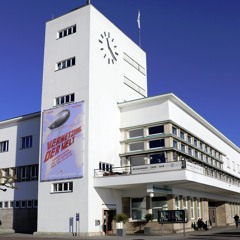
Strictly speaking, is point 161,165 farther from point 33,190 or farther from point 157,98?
point 33,190

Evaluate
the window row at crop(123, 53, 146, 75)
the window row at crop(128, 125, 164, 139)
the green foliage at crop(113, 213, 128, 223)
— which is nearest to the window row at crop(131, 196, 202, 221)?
the green foliage at crop(113, 213, 128, 223)

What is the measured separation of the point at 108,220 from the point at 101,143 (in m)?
6.98

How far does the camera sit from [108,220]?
3478cm

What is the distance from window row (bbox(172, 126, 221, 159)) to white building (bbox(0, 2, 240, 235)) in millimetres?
249

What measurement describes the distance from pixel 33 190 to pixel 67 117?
983cm

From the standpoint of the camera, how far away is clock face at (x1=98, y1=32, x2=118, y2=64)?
38.8m

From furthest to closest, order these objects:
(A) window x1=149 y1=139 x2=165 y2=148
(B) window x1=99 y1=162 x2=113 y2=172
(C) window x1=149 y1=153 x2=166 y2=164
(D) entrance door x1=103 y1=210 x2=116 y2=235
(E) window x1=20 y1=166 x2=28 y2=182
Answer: (E) window x1=20 y1=166 x2=28 y2=182 → (A) window x1=149 y1=139 x2=165 y2=148 → (C) window x1=149 y1=153 x2=166 y2=164 → (B) window x1=99 y1=162 x2=113 y2=172 → (D) entrance door x1=103 y1=210 x2=116 y2=235

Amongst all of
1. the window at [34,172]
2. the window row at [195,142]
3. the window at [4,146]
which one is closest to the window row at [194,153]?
the window row at [195,142]

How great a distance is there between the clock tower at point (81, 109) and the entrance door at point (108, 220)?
695 millimetres

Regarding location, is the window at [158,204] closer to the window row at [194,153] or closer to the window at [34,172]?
the window row at [194,153]

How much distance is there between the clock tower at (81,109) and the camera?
33.6 m

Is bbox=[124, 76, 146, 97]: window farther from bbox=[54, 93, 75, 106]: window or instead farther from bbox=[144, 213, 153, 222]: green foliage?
bbox=[144, 213, 153, 222]: green foliage

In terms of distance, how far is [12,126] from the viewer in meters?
44.5

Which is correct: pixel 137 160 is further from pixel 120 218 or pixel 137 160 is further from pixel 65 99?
pixel 65 99
